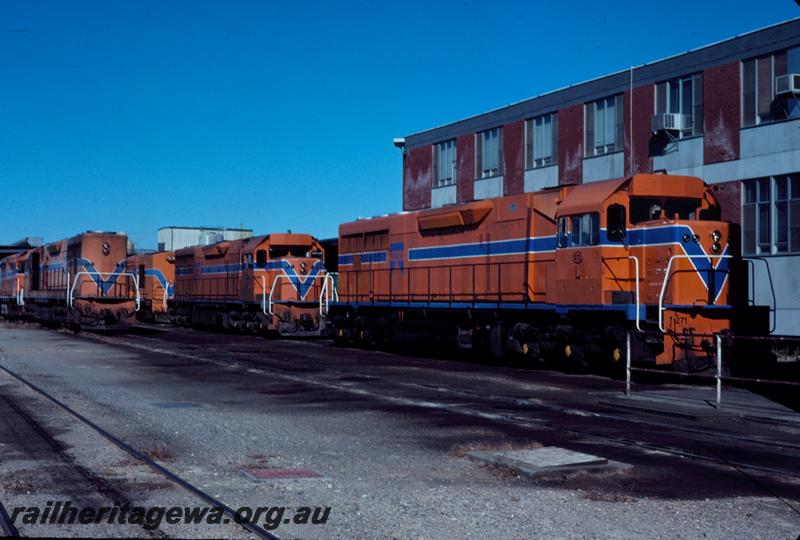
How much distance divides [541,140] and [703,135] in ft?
29.0

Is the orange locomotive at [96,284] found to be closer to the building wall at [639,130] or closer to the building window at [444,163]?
the building window at [444,163]

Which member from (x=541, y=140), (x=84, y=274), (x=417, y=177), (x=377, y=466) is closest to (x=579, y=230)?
(x=377, y=466)

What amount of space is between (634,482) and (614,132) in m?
27.9

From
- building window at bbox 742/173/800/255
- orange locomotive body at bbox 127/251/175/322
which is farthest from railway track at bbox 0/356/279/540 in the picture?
orange locomotive body at bbox 127/251/175/322

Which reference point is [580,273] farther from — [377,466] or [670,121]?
[670,121]

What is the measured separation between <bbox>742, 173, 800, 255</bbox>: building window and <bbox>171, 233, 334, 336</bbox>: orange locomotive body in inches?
555

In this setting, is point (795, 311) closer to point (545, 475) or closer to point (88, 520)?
point (545, 475)

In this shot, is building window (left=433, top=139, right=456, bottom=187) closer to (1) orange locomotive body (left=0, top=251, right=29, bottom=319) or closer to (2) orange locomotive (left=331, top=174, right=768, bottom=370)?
(2) orange locomotive (left=331, top=174, right=768, bottom=370)

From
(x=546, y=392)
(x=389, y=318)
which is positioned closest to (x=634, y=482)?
(x=546, y=392)

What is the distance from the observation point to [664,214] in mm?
18203

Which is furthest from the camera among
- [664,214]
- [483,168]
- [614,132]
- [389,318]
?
[483,168]

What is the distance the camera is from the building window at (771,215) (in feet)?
90.2

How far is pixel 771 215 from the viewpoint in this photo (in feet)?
92.1

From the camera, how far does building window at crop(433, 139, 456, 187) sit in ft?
145
